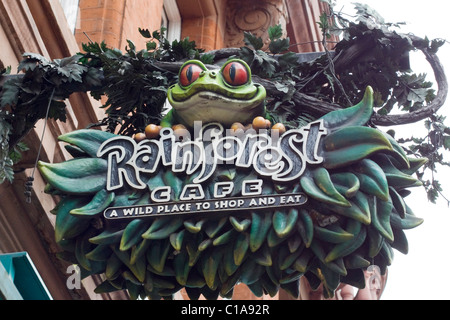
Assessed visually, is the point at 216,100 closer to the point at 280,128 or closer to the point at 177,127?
the point at 177,127

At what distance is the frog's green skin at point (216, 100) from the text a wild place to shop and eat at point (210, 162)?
0.33ft

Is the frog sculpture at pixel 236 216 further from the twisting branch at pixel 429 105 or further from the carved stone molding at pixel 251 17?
the carved stone molding at pixel 251 17

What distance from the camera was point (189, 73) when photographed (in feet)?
21.9

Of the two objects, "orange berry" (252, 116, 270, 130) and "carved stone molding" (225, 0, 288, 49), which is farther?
"carved stone molding" (225, 0, 288, 49)

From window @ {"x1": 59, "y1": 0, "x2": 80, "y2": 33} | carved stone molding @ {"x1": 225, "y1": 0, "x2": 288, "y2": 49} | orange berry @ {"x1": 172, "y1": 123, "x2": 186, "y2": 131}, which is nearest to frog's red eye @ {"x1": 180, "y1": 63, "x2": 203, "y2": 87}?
orange berry @ {"x1": 172, "y1": 123, "x2": 186, "y2": 131}

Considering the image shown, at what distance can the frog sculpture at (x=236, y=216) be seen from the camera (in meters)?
5.93

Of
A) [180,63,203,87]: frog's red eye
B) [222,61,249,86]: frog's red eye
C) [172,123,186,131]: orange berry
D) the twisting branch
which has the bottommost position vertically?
the twisting branch

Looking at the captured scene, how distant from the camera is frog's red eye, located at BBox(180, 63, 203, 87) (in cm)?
666

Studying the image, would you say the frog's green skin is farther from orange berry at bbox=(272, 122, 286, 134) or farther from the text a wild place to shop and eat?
orange berry at bbox=(272, 122, 286, 134)

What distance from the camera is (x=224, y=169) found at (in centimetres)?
623

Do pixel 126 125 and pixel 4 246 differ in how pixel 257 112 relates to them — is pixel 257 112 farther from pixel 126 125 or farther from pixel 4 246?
pixel 4 246

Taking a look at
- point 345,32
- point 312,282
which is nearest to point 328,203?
point 312,282

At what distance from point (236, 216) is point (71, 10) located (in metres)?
5.64

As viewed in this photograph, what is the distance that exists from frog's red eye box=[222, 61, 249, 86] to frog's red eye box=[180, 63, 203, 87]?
195 mm
